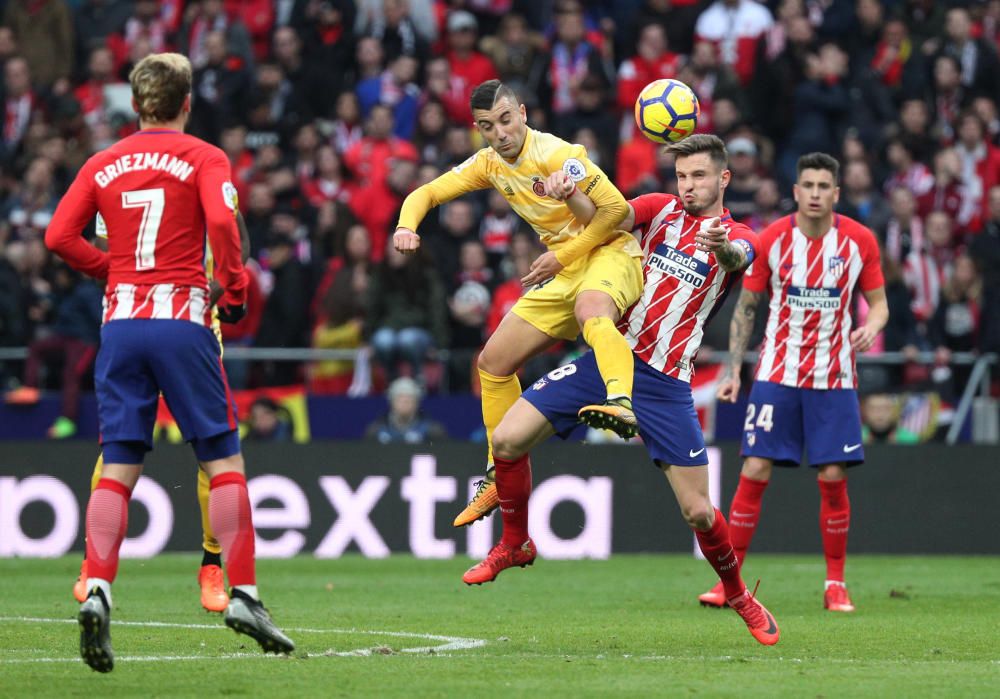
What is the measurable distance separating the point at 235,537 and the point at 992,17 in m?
14.9

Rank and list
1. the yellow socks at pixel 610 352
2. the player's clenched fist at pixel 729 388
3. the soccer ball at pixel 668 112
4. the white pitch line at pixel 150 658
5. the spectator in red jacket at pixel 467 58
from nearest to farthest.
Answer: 1. the white pitch line at pixel 150 658
2. the yellow socks at pixel 610 352
3. the soccer ball at pixel 668 112
4. the player's clenched fist at pixel 729 388
5. the spectator in red jacket at pixel 467 58

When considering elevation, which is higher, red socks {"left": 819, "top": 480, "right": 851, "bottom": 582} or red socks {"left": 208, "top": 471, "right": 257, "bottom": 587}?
red socks {"left": 208, "top": 471, "right": 257, "bottom": 587}

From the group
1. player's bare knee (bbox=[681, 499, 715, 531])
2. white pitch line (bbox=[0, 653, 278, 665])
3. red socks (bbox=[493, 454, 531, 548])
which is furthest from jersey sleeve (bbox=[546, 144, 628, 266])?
white pitch line (bbox=[0, 653, 278, 665])

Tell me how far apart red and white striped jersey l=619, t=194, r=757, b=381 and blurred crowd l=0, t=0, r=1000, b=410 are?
21.7 ft

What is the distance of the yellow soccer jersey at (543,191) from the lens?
886 cm

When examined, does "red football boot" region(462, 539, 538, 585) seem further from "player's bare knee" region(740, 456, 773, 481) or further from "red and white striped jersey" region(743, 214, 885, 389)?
"red and white striped jersey" region(743, 214, 885, 389)

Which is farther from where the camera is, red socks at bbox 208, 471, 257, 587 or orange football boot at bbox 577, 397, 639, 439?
orange football boot at bbox 577, 397, 639, 439

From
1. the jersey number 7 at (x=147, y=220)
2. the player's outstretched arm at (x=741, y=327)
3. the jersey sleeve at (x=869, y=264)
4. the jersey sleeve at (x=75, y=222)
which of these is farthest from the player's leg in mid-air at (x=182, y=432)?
the jersey sleeve at (x=869, y=264)

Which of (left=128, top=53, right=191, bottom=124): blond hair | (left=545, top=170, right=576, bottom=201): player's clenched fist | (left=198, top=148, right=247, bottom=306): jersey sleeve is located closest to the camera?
(left=198, top=148, right=247, bottom=306): jersey sleeve

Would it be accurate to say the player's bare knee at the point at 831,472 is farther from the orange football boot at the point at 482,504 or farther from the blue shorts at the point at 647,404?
the orange football boot at the point at 482,504

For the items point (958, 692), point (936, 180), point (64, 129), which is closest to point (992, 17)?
point (936, 180)

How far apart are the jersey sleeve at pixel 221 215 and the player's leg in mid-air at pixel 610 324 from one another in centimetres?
190

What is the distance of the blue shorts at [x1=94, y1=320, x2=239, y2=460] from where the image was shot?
7000mm

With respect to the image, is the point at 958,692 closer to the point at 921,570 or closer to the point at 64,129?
the point at 921,570
